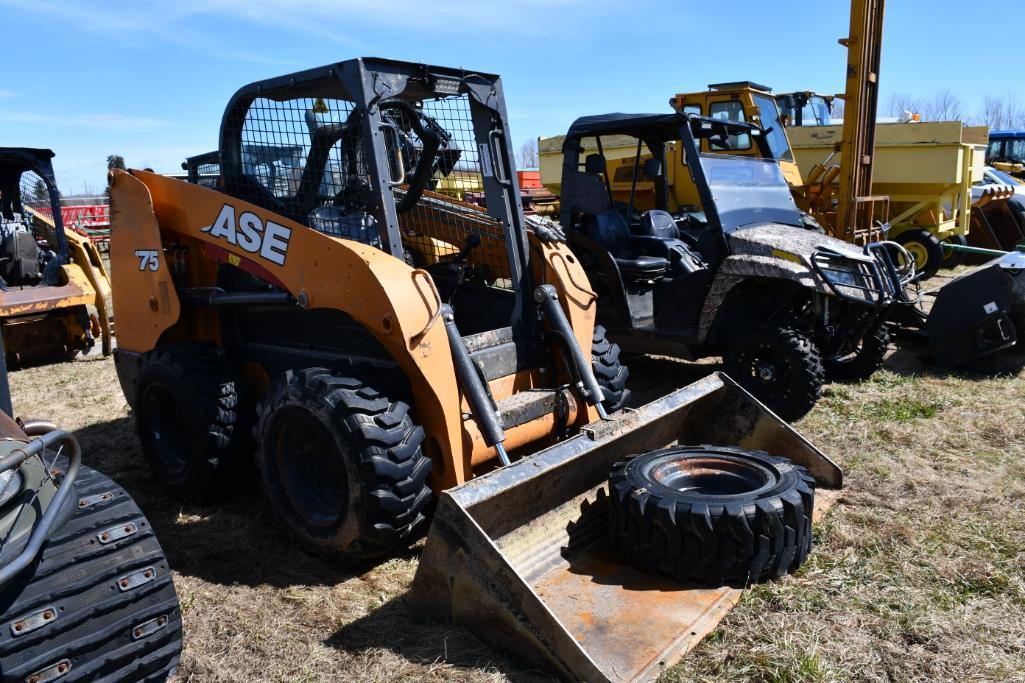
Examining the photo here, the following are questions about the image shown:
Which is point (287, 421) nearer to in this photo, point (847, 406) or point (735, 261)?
point (735, 261)

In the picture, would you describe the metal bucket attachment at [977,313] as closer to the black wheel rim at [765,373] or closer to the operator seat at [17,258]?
the black wheel rim at [765,373]

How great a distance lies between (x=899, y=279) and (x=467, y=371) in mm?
4068

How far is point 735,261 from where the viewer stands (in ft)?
19.9

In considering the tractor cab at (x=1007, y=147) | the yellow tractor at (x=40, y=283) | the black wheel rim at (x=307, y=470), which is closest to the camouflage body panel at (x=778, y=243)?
the black wheel rim at (x=307, y=470)

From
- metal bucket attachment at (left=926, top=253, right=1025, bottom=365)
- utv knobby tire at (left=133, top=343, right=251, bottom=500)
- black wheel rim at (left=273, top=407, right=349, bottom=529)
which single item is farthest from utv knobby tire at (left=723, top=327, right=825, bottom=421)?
utv knobby tire at (left=133, top=343, right=251, bottom=500)

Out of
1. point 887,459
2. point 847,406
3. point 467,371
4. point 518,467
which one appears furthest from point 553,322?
point 847,406

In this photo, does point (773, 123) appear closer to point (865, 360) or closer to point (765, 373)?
point (865, 360)

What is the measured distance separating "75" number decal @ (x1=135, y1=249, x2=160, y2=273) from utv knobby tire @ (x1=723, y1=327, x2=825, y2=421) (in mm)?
3965

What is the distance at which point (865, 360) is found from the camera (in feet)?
21.9

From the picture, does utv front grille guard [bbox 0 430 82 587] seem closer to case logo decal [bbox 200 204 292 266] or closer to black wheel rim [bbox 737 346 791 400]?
case logo decal [bbox 200 204 292 266]

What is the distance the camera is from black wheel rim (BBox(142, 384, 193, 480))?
4637mm

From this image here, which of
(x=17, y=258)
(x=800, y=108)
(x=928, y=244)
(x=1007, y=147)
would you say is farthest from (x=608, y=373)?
(x=1007, y=147)

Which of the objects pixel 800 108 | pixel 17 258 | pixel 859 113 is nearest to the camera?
pixel 17 258

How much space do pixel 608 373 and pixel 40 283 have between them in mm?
6853
